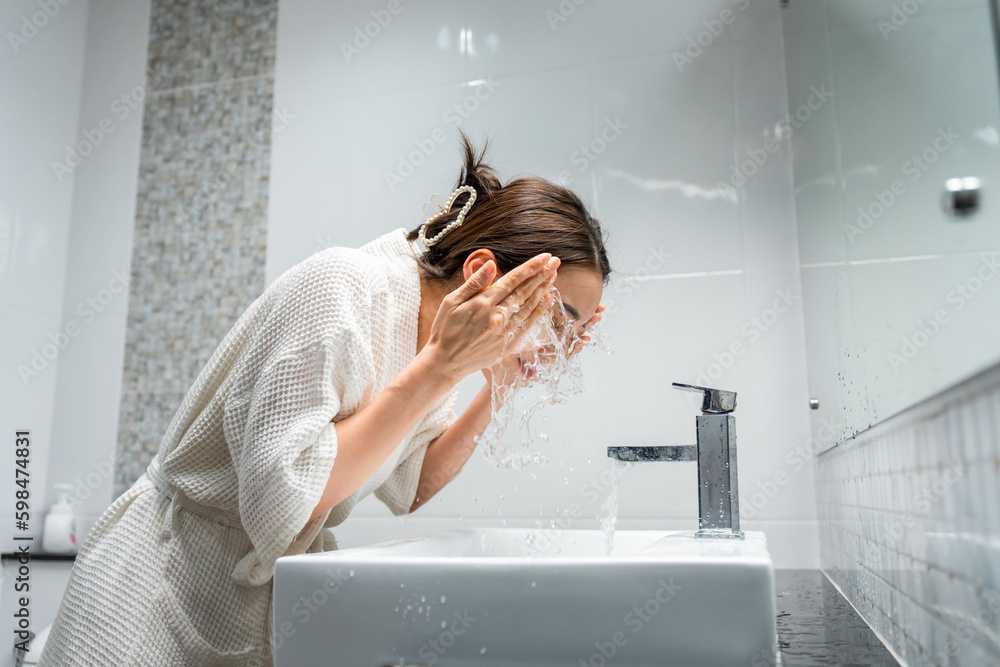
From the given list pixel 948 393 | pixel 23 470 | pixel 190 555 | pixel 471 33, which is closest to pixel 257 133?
pixel 471 33

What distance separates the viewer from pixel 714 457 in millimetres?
1009

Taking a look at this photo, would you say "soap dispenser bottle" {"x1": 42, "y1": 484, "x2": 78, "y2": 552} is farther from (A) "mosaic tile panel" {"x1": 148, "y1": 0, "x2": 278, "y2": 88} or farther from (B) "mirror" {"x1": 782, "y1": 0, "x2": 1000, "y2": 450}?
(B) "mirror" {"x1": 782, "y1": 0, "x2": 1000, "y2": 450}

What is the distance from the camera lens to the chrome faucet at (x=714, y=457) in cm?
99

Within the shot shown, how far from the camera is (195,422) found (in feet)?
3.05

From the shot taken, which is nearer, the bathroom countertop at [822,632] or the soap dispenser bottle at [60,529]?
the bathroom countertop at [822,632]

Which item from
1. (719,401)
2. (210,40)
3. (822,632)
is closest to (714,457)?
(719,401)

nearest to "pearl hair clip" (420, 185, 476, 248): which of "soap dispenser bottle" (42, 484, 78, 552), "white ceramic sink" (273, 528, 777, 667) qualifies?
"white ceramic sink" (273, 528, 777, 667)

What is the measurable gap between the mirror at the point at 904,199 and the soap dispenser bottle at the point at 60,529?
157cm

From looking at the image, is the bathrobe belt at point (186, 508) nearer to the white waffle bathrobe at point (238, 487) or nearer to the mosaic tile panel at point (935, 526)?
the white waffle bathrobe at point (238, 487)

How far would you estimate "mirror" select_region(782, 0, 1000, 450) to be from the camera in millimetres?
463

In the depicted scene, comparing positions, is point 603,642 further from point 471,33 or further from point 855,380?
point 471,33

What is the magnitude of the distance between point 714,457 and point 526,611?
0.45 meters

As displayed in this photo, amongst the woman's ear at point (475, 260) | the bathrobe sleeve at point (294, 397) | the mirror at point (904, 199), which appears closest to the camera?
the mirror at point (904, 199)

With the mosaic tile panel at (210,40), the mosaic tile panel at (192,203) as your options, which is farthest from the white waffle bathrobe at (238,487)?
the mosaic tile panel at (210,40)
